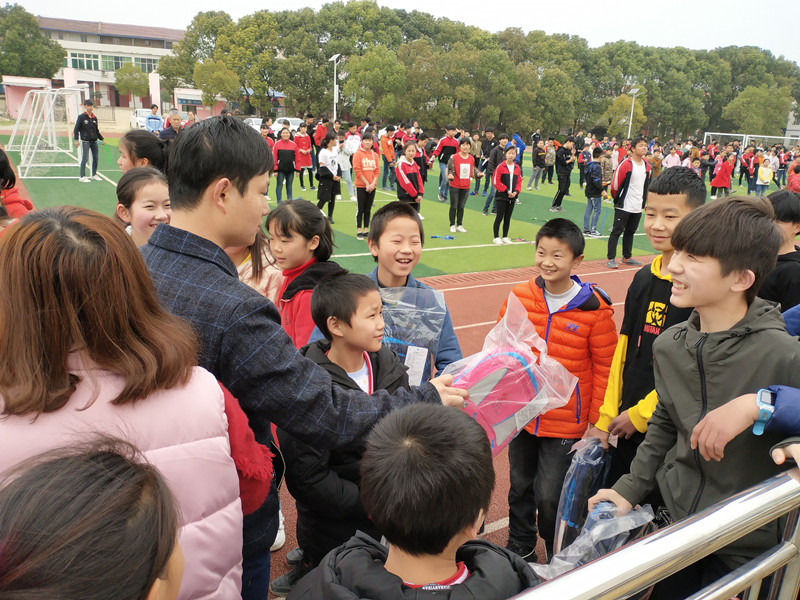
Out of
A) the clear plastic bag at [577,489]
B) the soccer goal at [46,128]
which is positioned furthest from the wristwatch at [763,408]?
the soccer goal at [46,128]

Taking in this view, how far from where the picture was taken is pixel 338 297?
2.30 m

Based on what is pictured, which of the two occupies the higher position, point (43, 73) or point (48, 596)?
point (43, 73)

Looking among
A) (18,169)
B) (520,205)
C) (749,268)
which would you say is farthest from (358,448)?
(18,169)

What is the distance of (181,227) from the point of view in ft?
5.29

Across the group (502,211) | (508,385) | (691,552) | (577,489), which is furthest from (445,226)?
(691,552)

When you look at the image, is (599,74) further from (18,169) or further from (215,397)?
(215,397)

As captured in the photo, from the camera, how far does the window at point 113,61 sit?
76.1 m

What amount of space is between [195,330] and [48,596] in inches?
30.4

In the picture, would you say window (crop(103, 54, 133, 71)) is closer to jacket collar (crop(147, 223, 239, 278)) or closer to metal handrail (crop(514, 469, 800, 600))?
jacket collar (crop(147, 223, 239, 278))

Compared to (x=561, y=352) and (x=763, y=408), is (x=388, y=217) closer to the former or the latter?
(x=561, y=352)

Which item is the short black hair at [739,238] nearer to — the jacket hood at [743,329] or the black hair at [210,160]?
the jacket hood at [743,329]

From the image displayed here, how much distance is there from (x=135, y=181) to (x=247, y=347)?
213cm

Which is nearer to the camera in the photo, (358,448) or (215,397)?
(215,397)

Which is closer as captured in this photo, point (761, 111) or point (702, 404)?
point (702, 404)
